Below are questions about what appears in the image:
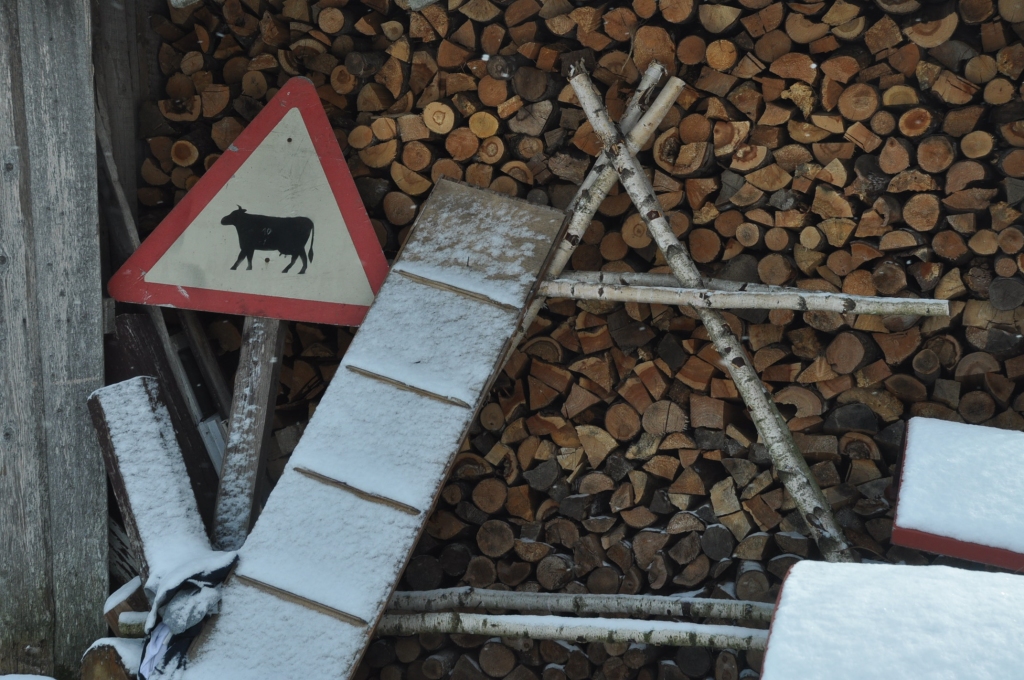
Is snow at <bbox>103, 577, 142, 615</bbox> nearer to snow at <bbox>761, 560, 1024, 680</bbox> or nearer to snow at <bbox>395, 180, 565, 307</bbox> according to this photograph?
snow at <bbox>395, 180, 565, 307</bbox>

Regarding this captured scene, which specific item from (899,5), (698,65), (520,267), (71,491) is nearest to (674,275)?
(520,267)

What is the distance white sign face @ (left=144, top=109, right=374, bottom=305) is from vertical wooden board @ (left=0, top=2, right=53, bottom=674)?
395 millimetres

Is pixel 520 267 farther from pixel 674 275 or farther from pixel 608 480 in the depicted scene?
pixel 608 480

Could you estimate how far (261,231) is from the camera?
276cm

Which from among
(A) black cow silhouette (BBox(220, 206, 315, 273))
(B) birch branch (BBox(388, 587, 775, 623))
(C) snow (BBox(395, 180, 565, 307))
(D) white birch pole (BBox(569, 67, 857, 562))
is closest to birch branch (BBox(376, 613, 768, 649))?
(B) birch branch (BBox(388, 587, 775, 623))

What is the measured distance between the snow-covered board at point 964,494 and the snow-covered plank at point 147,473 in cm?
198

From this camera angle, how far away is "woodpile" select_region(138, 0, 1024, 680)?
2506 millimetres

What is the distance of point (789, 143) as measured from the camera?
2643 mm

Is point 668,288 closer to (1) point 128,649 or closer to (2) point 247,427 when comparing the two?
(2) point 247,427

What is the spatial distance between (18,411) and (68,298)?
1.28 feet

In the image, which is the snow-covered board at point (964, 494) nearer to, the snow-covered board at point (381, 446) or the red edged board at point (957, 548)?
the red edged board at point (957, 548)

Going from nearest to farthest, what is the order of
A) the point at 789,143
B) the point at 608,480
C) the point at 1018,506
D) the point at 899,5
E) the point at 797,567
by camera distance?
the point at 797,567, the point at 1018,506, the point at 899,5, the point at 789,143, the point at 608,480

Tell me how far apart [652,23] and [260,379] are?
5.76 feet

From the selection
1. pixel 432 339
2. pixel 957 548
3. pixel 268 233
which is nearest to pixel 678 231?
pixel 432 339
